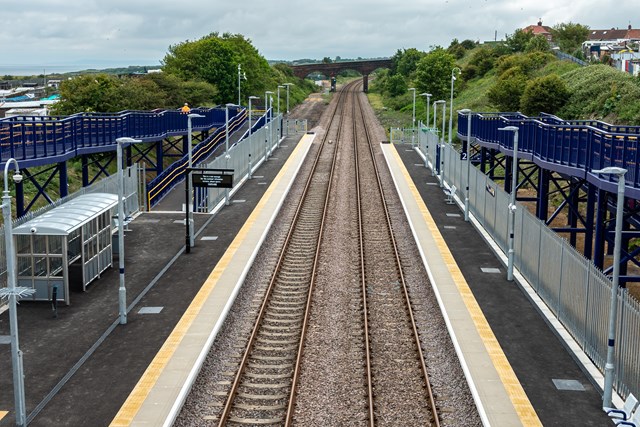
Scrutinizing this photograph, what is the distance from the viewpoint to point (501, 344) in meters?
17.4

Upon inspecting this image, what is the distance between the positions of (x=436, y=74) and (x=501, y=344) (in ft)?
246

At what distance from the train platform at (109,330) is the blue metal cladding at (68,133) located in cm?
447

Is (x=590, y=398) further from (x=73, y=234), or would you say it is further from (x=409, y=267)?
(x=73, y=234)

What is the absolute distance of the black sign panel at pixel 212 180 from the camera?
28203 mm

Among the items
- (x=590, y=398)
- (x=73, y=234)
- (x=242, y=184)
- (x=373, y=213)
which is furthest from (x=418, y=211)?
(x=590, y=398)

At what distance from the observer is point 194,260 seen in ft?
82.1

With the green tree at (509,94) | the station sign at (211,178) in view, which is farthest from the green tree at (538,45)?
the station sign at (211,178)

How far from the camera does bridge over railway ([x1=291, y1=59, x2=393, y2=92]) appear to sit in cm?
16000

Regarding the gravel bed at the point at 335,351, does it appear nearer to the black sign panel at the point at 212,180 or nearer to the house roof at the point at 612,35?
the black sign panel at the point at 212,180

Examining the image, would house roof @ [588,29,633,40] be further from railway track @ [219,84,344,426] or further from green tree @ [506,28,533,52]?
railway track @ [219,84,344,426]

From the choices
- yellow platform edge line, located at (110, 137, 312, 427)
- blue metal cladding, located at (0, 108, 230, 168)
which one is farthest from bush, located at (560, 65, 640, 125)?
blue metal cladding, located at (0, 108, 230, 168)

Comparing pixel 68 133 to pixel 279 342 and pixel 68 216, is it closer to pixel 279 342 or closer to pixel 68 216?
pixel 68 216

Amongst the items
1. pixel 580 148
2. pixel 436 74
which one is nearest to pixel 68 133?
pixel 580 148

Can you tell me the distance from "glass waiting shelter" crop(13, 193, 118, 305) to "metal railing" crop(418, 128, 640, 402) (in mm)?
13614
